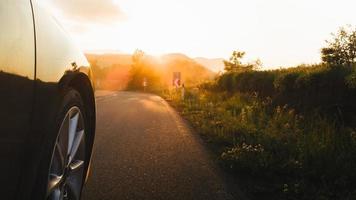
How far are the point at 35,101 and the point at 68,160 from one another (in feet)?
3.14

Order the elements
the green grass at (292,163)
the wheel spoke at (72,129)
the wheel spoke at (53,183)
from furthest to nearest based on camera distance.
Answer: the green grass at (292,163), the wheel spoke at (72,129), the wheel spoke at (53,183)

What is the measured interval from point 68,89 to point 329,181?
12.3 feet

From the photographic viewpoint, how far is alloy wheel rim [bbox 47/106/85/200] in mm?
2773

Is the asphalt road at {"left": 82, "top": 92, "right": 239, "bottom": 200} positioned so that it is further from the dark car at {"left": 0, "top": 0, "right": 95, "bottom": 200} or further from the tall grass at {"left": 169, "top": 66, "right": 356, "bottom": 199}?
the dark car at {"left": 0, "top": 0, "right": 95, "bottom": 200}

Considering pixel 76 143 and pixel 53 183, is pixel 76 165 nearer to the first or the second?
pixel 76 143

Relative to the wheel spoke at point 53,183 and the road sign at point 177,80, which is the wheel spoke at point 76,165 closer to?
the wheel spoke at point 53,183

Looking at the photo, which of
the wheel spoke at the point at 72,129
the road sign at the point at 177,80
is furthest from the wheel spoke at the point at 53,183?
the road sign at the point at 177,80

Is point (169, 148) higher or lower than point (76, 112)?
lower

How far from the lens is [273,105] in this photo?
13.9 m

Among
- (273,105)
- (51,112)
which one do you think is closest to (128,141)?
(51,112)

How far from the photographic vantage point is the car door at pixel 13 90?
1.92 meters

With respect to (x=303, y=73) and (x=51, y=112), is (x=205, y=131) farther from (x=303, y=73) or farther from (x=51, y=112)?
(x=51, y=112)

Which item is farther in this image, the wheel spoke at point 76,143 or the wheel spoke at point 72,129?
the wheel spoke at point 76,143

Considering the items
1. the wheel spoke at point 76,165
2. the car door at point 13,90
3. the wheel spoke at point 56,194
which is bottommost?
the wheel spoke at point 56,194
